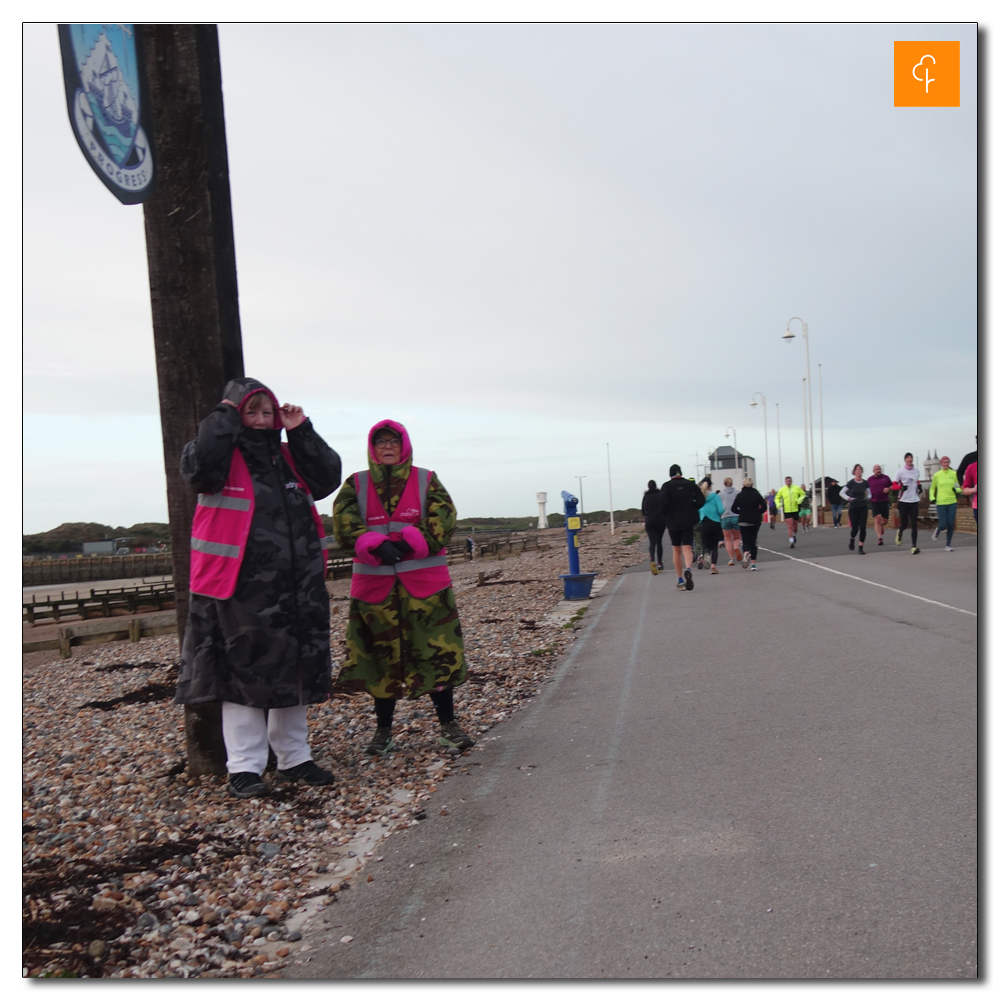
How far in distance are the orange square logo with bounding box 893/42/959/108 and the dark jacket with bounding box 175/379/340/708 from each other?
3059 mm

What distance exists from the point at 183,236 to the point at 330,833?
3.12 meters

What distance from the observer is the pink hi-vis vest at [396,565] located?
212 inches

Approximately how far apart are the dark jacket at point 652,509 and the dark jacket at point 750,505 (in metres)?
1.65

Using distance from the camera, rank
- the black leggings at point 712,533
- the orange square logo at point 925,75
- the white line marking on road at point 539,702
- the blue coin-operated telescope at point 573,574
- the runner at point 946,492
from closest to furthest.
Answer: the orange square logo at point 925,75, the white line marking on road at point 539,702, the blue coin-operated telescope at point 573,574, the runner at point 946,492, the black leggings at point 712,533

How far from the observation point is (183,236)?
4832 mm

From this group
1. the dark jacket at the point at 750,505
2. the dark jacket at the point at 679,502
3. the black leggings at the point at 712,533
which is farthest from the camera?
the dark jacket at the point at 750,505

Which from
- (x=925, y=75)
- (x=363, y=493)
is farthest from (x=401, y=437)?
(x=925, y=75)

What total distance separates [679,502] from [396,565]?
412 inches

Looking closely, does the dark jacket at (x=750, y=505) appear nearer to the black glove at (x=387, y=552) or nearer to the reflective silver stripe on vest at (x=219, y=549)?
the black glove at (x=387, y=552)

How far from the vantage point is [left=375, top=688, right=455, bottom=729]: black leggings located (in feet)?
18.3

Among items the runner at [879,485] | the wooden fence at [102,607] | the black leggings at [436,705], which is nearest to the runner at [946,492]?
the runner at [879,485]

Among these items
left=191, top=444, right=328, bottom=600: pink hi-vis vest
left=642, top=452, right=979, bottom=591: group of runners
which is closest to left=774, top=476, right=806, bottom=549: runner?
left=642, top=452, right=979, bottom=591: group of runners

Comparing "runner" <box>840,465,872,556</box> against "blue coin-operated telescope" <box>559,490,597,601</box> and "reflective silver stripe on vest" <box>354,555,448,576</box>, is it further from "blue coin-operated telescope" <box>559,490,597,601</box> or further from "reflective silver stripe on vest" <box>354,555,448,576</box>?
"reflective silver stripe on vest" <box>354,555,448,576</box>

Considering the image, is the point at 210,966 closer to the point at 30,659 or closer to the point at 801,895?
the point at 801,895
